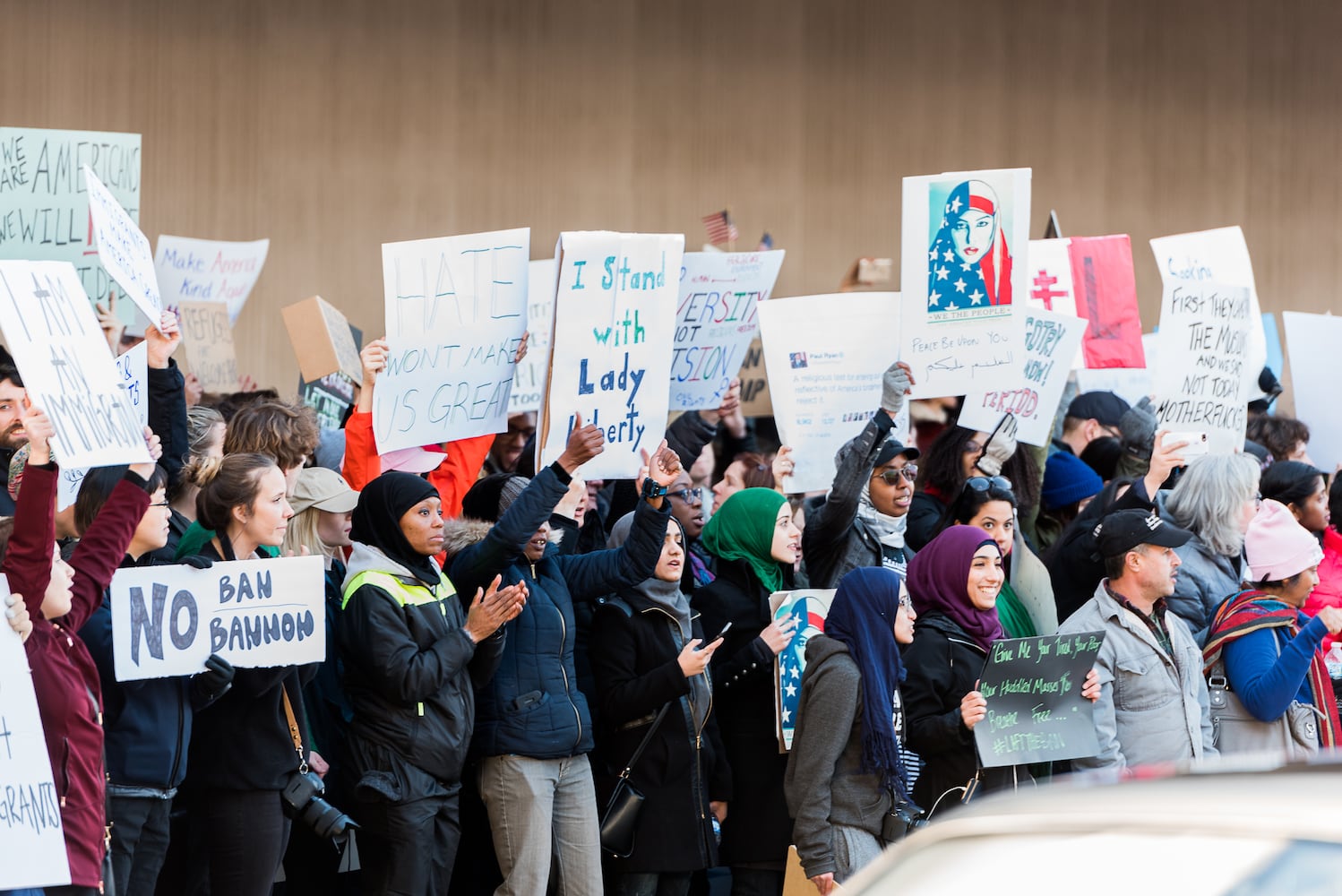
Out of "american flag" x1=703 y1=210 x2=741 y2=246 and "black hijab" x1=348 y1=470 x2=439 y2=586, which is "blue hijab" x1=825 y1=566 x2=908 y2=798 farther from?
"american flag" x1=703 y1=210 x2=741 y2=246

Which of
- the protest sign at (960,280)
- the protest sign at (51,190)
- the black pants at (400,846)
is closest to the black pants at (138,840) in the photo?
the black pants at (400,846)

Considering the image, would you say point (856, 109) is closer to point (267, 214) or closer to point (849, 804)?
point (267, 214)

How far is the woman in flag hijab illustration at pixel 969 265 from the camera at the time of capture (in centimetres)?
662

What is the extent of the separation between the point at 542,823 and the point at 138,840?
4.16 ft

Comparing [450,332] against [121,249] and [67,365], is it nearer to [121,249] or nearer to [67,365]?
[121,249]

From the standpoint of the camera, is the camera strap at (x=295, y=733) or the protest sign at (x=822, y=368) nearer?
the camera strap at (x=295, y=733)

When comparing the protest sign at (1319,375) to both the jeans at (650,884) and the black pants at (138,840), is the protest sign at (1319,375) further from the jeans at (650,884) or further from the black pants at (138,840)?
the black pants at (138,840)

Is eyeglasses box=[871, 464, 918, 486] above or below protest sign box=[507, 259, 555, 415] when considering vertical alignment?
below

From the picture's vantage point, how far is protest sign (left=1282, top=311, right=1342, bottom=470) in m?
8.51

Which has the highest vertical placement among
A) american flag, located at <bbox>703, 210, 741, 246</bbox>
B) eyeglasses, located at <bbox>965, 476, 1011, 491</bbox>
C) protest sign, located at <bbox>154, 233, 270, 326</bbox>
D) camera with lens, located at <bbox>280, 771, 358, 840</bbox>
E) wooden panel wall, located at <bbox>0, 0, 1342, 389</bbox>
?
wooden panel wall, located at <bbox>0, 0, 1342, 389</bbox>

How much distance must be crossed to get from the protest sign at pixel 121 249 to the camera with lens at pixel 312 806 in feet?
4.48

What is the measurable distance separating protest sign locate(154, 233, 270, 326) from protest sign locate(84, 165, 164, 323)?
2492 millimetres

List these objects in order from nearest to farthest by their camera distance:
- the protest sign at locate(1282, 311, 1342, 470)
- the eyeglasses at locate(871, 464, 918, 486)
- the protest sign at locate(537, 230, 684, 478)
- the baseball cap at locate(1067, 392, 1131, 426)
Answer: the protest sign at locate(537, 230, 684, 478) < the eyeglasses at locate(871, 464, 918, 486) < the baseball cap at locate(1067, 392, 1131, 426) < the protest sign at locate(1282, 311, 1342, 470)

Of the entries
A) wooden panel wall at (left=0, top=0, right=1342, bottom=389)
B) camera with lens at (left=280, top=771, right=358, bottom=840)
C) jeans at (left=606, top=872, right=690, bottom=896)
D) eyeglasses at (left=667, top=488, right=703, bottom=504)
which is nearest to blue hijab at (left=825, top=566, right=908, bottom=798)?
jeans at (left=606, top=872, right=690, bottom=896)
